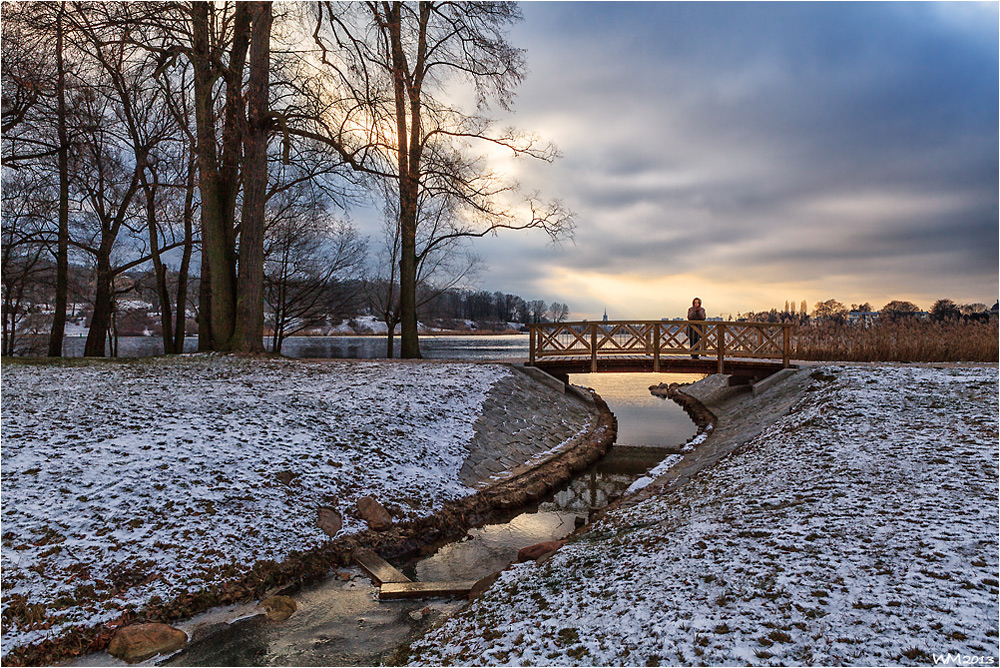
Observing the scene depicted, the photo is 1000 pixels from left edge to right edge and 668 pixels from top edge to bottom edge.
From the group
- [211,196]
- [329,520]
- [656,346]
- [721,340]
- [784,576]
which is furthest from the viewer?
[656,346]

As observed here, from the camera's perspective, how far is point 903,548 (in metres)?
4.16

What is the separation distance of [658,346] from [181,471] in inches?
580

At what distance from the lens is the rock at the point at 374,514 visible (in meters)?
7.23

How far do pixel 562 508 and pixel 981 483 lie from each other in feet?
18.3

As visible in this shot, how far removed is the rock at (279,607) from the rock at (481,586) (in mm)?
1816

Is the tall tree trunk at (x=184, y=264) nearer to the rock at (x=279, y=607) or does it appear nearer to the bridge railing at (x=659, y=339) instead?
the bridge railing at (x=659, y=339)

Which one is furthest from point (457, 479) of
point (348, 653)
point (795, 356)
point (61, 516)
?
point (795, 356)

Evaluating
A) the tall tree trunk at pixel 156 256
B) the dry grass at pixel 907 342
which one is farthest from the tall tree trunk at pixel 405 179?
the dry grass at pixel 907 342

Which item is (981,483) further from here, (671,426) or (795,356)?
(795,356)

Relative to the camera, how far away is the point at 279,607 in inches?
209

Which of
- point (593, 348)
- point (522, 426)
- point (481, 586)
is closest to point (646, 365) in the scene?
point (593, 348)

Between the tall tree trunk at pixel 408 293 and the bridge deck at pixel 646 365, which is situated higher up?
the tall tree trunk at pixel 408 293

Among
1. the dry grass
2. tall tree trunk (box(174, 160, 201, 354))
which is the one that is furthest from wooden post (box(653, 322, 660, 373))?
tall tree trunk (box(174, 160, 201, 354))

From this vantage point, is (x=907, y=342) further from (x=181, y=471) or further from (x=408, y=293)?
(x=181, y=471)
